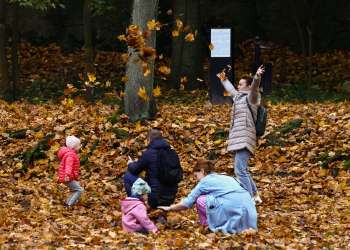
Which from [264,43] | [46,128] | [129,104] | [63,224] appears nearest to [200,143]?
A: [129,104]

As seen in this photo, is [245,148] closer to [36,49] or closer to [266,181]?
[266,181]

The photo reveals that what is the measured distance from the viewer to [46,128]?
16.6 meters

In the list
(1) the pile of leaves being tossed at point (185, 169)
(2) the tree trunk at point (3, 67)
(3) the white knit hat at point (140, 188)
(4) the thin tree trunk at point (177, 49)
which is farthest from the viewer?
(4) the thin tree trunk at point (177, 49)

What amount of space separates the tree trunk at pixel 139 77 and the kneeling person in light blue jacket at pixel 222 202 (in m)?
6.42

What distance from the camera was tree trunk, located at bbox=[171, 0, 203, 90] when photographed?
25.1 meters

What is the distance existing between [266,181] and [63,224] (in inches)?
164

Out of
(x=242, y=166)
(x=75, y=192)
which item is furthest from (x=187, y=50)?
(x=242, y=166)

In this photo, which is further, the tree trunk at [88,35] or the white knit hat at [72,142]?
the tree trunk at [88,35]

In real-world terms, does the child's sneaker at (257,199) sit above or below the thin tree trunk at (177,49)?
below

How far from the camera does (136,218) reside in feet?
34.2

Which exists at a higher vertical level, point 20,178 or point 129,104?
point 129,104

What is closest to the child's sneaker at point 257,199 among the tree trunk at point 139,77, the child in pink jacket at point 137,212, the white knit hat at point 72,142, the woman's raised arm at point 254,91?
the woman's raised arm at point 254,91

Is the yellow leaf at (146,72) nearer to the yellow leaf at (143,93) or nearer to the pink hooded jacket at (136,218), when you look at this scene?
the yellow leaf at (143,93)

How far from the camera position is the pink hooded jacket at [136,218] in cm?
1036
